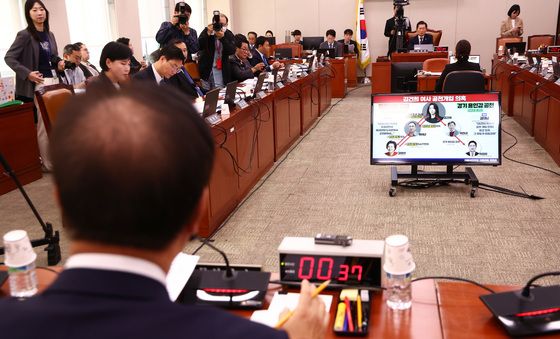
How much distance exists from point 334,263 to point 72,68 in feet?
16.8

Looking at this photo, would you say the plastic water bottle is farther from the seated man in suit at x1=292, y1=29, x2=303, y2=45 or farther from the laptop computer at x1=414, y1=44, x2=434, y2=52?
the seated man in suit at x1=292, y1=29, x2=303, y2=45

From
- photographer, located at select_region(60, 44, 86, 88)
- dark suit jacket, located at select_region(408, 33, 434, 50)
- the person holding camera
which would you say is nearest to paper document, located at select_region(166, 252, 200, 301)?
photographer, located at select_region(60, 44, 86, 88)

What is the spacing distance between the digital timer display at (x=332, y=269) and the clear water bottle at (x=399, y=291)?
8 centimetres

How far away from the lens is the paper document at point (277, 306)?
142cm

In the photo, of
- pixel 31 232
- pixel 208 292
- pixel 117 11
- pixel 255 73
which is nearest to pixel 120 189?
pixel 208 292

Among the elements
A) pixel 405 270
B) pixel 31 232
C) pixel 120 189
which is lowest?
pixel 31 232

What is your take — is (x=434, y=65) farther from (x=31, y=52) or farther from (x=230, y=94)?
(x=31, y=52)

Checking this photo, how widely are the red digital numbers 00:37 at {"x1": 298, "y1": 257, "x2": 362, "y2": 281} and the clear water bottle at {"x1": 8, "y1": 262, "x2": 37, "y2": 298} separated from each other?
78 centimetres

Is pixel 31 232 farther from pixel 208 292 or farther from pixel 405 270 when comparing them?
pixel 405 270

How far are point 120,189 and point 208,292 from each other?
981mm

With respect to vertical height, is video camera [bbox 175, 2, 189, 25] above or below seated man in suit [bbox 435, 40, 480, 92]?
above

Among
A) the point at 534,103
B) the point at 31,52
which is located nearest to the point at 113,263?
the point at 31,52

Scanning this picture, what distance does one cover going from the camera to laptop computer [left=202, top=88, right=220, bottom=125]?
3668 mm

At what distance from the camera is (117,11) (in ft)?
28.6
